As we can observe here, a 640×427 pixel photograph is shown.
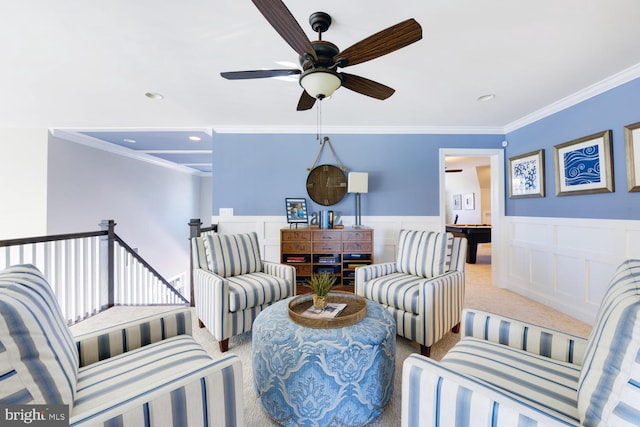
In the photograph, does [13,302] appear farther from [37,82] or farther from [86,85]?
[37,82]

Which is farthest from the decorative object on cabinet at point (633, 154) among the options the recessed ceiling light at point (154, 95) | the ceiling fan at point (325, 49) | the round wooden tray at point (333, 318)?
the recessed ceiling light at point (154, 95)

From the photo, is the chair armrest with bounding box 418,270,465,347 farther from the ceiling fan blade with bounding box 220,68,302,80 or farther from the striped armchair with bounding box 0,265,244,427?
the ceiling fan blade with bounding box 220,68,302,80

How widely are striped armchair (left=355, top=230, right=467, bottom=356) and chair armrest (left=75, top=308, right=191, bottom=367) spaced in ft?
5.04

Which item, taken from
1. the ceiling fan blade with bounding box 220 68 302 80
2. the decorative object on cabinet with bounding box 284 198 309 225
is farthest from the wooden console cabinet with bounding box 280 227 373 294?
the ceiling fan blade with bounding box 220 68 302 80

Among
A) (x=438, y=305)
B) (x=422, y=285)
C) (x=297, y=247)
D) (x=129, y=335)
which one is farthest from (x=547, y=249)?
(x=129, y=335)

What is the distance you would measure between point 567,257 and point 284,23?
357 centimetres

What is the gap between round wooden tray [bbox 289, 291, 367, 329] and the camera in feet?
4.67

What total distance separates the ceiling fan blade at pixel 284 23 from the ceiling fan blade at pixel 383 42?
21cm

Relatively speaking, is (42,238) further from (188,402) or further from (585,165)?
(585,165)

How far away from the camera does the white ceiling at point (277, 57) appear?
1.55 m

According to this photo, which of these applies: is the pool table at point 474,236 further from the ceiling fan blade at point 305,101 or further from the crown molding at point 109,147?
the crown molding at point 109,147

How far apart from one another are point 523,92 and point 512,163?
4.09 ft

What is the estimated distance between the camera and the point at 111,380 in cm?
99

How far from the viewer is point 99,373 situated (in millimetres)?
1033
